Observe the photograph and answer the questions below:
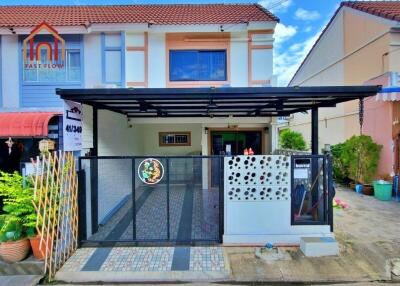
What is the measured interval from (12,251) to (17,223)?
43cm

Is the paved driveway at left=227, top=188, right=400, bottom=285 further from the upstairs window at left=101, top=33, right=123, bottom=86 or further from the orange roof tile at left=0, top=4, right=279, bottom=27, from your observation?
the orange roof tile at left=0, top=4, right=279, bottom=27

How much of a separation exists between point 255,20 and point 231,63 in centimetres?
155

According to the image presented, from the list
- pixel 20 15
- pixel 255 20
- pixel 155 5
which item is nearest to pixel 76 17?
pixel 20 15

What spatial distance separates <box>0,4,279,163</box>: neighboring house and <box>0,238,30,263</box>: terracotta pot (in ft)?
9.67

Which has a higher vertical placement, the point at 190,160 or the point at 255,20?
the point at 255,20

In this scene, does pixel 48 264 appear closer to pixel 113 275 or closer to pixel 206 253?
pixel 113 275

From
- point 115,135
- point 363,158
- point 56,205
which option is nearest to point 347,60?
point 363,158

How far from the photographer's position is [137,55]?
29.9 feet

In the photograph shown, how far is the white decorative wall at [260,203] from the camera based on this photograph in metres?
5.14

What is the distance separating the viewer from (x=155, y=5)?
37.8ft

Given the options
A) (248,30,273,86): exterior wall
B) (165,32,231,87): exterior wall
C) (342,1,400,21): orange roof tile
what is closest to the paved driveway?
(248,30,273,86): exterior wall

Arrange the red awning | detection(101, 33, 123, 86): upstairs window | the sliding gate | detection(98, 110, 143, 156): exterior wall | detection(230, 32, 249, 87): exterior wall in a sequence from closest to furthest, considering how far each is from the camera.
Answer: the sliding gate
the red awning
detection(98, 110, 143, 156): exterior wall
detection(101, 33, 123, 86): upstairs window
detection(230, 32, 249, 87): exterior wall

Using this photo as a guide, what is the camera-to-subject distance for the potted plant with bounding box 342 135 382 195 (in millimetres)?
9562

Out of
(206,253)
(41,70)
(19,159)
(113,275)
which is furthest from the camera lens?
(41,70)
